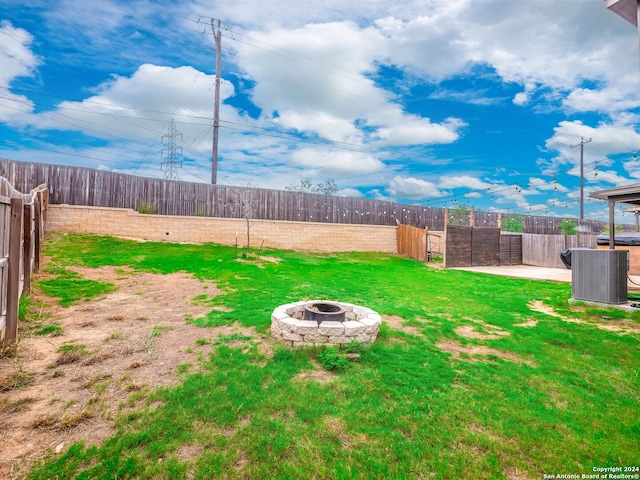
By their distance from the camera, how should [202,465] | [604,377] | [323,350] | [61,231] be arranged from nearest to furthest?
1. [202,465]
2. [604,377]
3. [323,350]
4. [61,231]

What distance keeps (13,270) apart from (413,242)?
56.9ft

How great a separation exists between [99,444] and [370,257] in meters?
15.9

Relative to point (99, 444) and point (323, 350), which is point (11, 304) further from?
point (323, 350)

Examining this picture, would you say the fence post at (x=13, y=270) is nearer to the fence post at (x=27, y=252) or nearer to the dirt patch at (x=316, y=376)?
the fence post at (x=27, y=252)

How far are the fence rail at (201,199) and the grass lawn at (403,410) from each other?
11.1 metres

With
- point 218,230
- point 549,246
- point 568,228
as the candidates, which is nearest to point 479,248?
point 549,246

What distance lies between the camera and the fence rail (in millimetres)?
14461

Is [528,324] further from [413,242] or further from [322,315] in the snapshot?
[413,242]

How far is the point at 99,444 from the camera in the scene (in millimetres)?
2557

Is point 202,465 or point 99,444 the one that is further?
point 99,444

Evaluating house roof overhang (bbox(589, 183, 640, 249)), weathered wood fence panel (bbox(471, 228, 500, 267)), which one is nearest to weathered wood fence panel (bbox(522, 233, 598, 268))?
weathered wood fence panel (bbox(471, 228, 500, 267))

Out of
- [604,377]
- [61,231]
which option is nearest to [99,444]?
[604,377]

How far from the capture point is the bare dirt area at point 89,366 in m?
2.72

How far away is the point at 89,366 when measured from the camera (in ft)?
13.0
